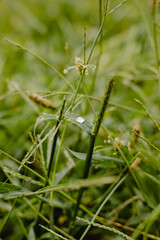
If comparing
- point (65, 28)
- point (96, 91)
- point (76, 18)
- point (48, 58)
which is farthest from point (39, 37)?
point (96, 91)

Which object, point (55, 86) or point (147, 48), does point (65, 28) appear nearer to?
point (147, 48)

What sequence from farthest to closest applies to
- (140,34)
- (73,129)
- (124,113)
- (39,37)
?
(39,37) → (140,34) → (124,113) → (73,129)

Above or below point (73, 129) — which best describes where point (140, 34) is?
above

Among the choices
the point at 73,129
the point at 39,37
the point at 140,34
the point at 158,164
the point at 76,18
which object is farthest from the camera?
the point at 76,18

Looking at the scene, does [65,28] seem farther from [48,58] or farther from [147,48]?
[147,48]

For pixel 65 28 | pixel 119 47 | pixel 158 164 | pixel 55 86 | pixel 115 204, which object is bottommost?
pixel 115 204

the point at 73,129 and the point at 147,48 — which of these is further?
the point at 147,48
